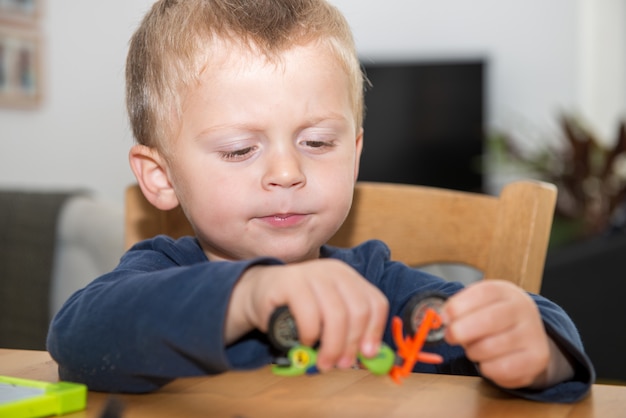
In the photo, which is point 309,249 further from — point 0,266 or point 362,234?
point 0,266

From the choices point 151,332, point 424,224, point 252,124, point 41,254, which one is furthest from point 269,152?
point 41,254

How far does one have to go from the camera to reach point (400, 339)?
0.55 m

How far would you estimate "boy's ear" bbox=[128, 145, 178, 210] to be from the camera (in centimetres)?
103

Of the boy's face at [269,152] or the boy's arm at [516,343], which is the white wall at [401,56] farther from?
the boy's arm at [516,343]

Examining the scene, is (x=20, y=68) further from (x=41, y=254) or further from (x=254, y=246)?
(x=254, y=246)

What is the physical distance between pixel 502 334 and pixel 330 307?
0.52ft

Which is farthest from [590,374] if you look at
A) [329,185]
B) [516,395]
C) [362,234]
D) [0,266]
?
[0,266]

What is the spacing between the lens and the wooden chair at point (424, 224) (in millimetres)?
1146

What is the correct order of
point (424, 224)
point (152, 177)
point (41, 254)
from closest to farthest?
point (152, 177), point (424, 224), point (41, 254)

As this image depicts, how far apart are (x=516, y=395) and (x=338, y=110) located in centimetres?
38

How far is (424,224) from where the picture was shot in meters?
1.24

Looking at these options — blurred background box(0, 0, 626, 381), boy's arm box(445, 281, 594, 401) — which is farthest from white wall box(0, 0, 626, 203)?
boy's arm box(445, 281, 594, 401)

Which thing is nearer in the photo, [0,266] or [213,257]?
[213,257]

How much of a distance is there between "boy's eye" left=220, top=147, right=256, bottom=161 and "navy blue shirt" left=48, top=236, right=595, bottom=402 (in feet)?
0.57
